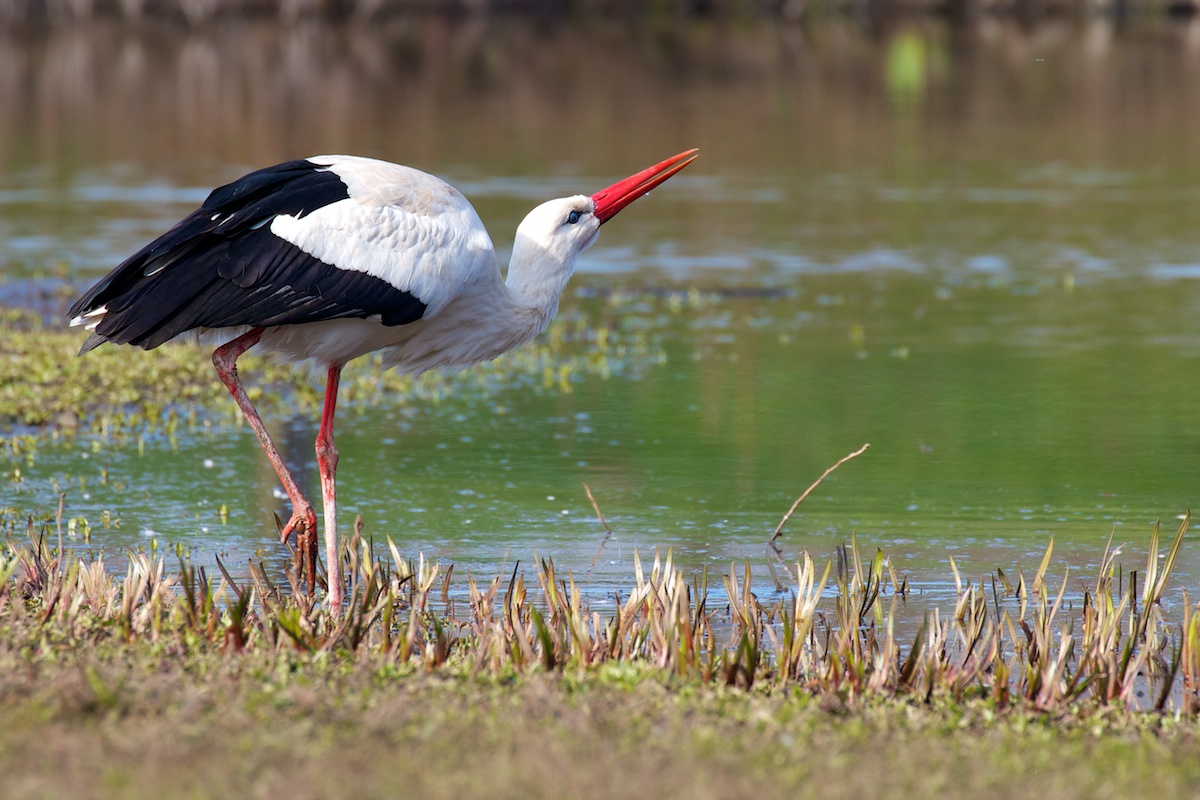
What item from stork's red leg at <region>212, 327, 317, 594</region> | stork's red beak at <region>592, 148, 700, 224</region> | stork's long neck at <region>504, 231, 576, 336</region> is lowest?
stork's red leg at <region>212, 327, 317, 594</region>

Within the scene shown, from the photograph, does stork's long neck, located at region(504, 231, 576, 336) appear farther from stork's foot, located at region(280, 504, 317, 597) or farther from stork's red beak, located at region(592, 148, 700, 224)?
stork's foot, located at region(280, 504, 317, 597)

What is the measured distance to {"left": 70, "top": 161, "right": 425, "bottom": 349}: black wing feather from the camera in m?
5.80

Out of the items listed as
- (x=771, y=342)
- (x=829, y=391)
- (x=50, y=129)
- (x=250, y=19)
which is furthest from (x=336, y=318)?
(x=250, y=19)

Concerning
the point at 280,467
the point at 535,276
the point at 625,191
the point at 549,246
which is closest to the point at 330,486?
the point at 280,467

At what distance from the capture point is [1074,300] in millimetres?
12289

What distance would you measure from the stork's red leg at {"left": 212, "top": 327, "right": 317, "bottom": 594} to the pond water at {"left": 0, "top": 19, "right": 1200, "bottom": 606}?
547mm

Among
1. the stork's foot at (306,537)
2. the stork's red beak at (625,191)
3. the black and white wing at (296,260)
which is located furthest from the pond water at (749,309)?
the stork's red beak at (625,191)

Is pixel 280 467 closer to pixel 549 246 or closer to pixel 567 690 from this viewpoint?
pixel 549 246

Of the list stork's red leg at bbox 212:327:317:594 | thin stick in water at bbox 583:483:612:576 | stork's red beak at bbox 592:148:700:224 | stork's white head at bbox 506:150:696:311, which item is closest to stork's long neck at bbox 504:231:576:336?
stork's white head at bbox 506:150:696:311

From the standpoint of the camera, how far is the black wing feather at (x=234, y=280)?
229 inches

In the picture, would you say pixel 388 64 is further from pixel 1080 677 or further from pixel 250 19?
pixel 1080 677

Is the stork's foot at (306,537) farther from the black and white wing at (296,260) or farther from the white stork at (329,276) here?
the black and white wing at (296,260)

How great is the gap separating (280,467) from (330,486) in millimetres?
208

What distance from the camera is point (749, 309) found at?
12070mm
